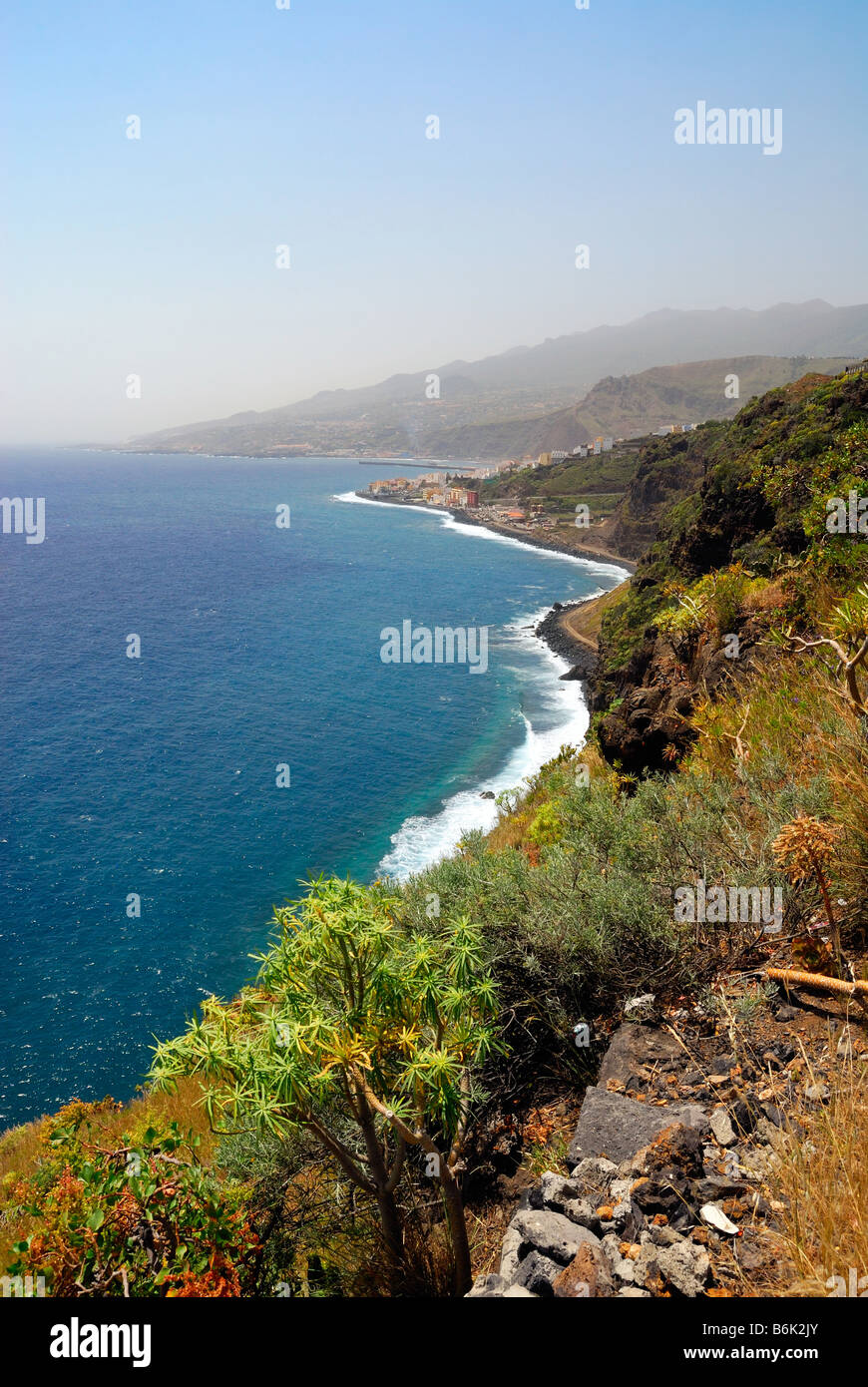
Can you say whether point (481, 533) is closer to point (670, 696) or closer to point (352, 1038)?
point (670, 696)

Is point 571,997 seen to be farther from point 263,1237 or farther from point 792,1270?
point 792,1270

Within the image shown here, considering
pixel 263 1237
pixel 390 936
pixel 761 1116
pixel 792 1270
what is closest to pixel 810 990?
pixel 761 1116

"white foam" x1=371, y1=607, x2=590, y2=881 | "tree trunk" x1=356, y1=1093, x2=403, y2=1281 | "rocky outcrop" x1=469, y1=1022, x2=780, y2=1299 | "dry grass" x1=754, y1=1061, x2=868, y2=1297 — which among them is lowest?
"white foam" x1=371, y1=607, x2=590, y2=881

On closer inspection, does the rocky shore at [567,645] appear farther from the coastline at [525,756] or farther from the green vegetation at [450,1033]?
the green vegetation at [450,1033]

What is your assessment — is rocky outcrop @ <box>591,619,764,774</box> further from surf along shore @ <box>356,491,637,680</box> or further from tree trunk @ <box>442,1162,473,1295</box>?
surf along shore @ <box>356,491,637,680</box>

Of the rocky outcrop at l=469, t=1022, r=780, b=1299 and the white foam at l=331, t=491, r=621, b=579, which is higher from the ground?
the white foam at l=331, t=491, r=621, b=579

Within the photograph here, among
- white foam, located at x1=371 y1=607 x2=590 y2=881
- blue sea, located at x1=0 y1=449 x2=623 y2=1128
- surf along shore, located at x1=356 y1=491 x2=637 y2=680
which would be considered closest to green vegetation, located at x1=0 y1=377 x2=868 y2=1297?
blue sea, located at x1=0 y1=449 x2=623 y2=1128

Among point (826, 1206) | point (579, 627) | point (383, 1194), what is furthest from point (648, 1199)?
point (579, 627)
